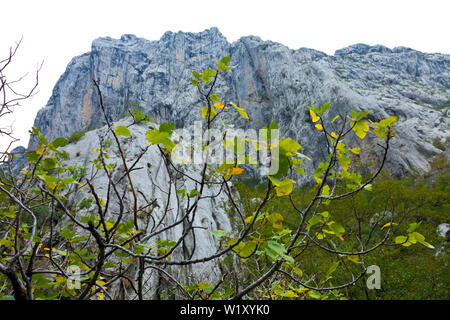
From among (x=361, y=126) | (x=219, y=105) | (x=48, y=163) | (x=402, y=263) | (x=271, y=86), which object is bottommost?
(x=402, y=263)

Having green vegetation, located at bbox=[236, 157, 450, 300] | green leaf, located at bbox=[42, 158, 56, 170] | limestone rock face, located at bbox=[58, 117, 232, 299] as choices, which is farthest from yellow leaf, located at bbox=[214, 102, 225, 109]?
limestone rock face, located at bbox=[58, 117, 232, 299]

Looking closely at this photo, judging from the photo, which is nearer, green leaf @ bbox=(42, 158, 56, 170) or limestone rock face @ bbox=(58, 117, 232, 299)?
green leaf @ bbox=(42, 158, 56, 170)

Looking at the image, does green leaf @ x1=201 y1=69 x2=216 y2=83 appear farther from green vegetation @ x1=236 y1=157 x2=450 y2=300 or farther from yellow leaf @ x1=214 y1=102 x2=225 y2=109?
green vegetation @ x1=236 y1=157 x2=450 y2=300

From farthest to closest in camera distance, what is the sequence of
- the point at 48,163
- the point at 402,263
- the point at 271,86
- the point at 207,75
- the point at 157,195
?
the point at 271,86, the point at 157,195, the point at 402,263, the point at 207,75, the point at 48,163

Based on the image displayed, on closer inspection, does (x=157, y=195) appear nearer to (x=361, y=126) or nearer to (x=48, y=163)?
(x=48, y=163)

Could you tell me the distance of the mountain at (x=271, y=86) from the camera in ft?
87.7

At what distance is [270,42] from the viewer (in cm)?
3984

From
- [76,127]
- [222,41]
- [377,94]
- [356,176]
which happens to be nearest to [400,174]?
[377,94]

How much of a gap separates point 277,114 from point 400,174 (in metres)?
18.7

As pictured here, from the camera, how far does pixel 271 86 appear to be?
37.8 meters

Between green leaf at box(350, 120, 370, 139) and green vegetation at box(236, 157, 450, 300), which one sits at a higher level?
green leaf at box(350, 120, 370, 139)

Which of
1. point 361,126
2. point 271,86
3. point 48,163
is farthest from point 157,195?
point 271,86

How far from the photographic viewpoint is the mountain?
2673 centimetres

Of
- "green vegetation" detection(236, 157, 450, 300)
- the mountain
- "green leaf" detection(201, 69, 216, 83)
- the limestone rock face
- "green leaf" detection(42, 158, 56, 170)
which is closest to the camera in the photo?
"green leaf" detection(42, 158, 56, 170)
